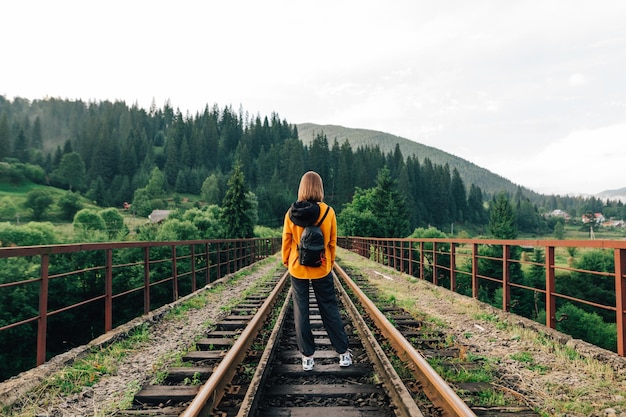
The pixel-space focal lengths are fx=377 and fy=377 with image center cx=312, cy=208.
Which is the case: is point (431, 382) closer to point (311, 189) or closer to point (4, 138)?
point (311, 189)

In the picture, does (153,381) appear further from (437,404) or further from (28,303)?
(28,303)

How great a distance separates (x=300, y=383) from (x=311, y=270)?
39.4 inches

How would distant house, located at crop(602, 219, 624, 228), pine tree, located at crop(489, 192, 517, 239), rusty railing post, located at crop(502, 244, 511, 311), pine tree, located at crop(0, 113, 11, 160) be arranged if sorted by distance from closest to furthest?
rusty railing post, located at crop(502, 244, 511, 311)
pine tree, located at crop(489, 192, 517, 239)
pine tree, located at crop(0, 113, 11, 160)
distant house, located at crop(602, 219, 624, 228)

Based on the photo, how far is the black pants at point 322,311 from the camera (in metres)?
3.63

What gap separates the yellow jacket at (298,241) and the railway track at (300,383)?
88cm

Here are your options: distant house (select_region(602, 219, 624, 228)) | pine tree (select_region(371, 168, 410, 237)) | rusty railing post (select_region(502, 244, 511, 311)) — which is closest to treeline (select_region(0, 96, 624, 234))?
pine tree (select_region(371, 168, 410, 237))

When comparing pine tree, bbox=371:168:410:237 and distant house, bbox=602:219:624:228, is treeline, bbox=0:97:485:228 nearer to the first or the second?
pine tree, bbox=371:168:410:237

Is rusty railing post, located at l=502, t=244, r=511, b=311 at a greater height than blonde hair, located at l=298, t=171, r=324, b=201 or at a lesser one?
lesser

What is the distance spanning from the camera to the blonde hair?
140 inches

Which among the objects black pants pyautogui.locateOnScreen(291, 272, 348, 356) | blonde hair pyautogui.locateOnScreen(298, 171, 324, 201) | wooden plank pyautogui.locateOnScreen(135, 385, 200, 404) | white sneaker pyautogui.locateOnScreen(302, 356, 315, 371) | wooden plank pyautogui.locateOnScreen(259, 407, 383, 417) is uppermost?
blonde hair pyautogui.locateOnScreen(298, 171, 324, 201)

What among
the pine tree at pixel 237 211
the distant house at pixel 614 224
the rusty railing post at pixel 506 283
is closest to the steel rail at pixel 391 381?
the rusty railing post at pixel 506 283

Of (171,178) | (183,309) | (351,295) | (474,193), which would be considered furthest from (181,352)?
(474,193)

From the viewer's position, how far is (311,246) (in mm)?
3438

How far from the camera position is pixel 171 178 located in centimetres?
12988
